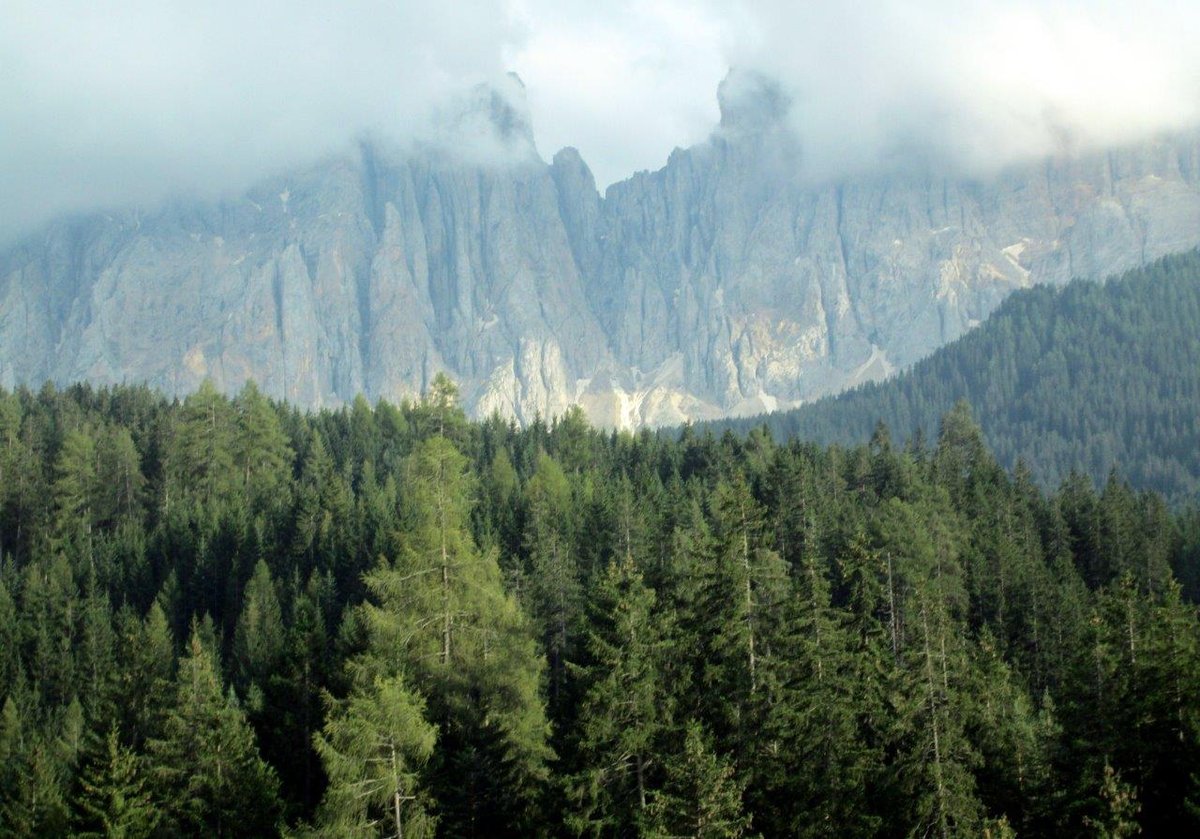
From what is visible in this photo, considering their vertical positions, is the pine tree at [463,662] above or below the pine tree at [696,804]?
above

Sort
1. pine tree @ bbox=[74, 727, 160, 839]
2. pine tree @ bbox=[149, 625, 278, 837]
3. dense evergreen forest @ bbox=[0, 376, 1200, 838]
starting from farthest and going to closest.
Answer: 1. pine tree @ bbox=[149, 625, 278, 837]
2. pine tree @ bbox=[74, 727, 160, 839]
3. dense evergreen forest @ bbox=[0, 376, 1200, 838]

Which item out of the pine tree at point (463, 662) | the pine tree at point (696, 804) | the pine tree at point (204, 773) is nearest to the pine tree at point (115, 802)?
the pine tree at point (204, 773)

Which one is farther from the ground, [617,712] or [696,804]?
[617,712]

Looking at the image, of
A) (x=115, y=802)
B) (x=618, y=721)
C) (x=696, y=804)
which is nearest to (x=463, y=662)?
(x=618, y=721)

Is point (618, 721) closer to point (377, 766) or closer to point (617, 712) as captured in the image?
point (617, 712)

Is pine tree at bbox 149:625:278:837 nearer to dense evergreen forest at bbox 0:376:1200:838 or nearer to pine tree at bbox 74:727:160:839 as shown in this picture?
dense evergreen forest at bbox 0:376:1200:838

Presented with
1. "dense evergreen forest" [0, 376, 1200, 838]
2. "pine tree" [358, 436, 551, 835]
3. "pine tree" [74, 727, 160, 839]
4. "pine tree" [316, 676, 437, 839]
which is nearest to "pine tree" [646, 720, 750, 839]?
"dense evergreen forest" [0, 376, 1200, 838]

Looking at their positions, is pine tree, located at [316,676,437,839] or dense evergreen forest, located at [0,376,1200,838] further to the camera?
dense evergreen forest, located at [0,376,1200,838]

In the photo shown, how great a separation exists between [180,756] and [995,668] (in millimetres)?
30335

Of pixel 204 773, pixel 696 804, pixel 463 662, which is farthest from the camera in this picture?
pixel 463 662

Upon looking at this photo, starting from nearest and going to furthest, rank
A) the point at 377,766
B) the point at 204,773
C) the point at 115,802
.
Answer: the point at 377,766 < the point at 115,802 < the point at 204,773

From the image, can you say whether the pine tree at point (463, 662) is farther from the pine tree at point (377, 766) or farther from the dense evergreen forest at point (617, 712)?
the pine tree at point (377, 766)

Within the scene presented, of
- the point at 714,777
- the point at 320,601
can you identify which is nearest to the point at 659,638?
the point at 714,777

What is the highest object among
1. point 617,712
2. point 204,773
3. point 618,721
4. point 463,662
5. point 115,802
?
point 463,662
